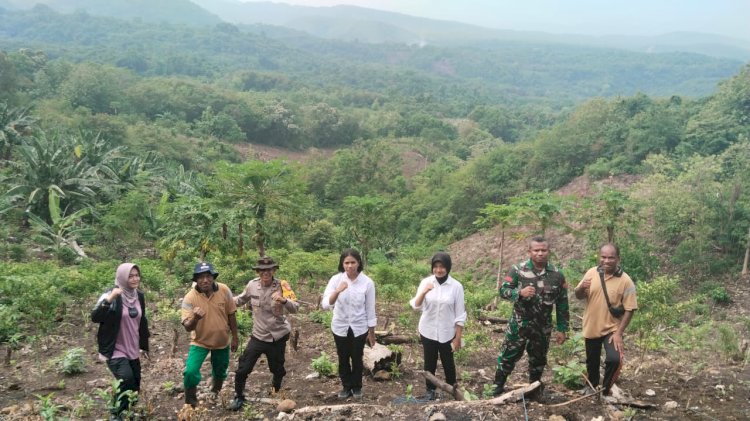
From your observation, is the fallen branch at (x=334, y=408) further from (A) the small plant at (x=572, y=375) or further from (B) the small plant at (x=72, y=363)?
(B) the small plant at (x=72, y=363)

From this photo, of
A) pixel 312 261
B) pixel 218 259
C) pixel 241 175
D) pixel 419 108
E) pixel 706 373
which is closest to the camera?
pixel 706 373

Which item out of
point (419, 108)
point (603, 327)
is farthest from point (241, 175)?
point (419, 108)

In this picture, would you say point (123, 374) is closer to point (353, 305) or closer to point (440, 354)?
point (353, 305)

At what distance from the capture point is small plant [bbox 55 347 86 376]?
563 cm

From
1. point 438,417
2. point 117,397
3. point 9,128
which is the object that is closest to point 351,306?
point 438,417

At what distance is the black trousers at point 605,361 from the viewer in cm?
418

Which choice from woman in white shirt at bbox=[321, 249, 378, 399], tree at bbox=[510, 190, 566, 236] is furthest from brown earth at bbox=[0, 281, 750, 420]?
tree at bbox=[510, 190, 566, 236]

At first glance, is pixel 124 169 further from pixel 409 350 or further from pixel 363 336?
pixel 363 336

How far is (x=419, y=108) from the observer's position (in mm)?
74625

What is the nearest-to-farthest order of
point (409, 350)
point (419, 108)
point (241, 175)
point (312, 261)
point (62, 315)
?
point (409, 350) < point (62, 315) < point (241, 175) < point (312, 261) < point (419, 108)

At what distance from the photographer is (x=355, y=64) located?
145750 millimetres

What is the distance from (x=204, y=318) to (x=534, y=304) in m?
2.62

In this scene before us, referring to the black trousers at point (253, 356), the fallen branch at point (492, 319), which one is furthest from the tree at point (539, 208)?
the black trousers at point (253, 356)

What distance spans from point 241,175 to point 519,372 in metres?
5.35
